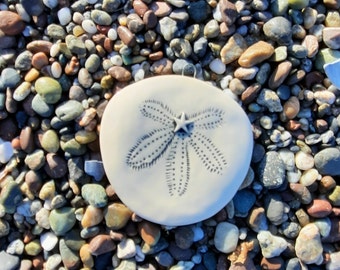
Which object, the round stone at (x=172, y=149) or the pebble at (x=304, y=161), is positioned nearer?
the round stone at (x=172, y=149)

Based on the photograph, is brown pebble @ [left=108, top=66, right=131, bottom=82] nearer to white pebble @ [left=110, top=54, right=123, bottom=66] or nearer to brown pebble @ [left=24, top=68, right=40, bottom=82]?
white pebble @ [left=110, top=54, right=123, bottom=66]

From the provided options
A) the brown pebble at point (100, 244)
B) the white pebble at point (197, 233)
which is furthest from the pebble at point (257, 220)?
the brown pebble at point (100, 244)

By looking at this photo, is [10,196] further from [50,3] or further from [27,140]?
[50,3]

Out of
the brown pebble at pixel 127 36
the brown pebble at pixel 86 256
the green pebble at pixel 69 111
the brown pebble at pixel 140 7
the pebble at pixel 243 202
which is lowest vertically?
the brown pebble at pixel 86 256

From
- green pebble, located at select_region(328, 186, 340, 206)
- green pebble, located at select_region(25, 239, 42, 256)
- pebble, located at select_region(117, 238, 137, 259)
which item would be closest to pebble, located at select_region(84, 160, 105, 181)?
pebble, located at select_region(117, 238, 137, 259)

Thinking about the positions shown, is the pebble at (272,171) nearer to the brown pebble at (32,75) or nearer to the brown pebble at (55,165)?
the brown pebble at (55,165)

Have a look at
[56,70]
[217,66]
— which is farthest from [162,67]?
[56,70]
